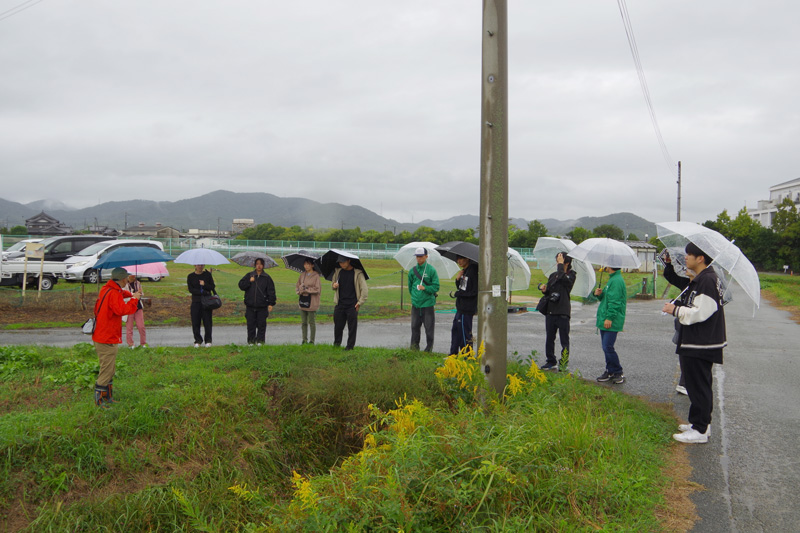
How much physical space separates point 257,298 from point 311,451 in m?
4.79

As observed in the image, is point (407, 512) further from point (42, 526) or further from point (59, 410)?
point (59, 410)

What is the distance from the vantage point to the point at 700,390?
5637 millimetres

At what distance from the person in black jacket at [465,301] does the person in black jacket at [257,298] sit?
344cm

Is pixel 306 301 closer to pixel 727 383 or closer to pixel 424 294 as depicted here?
pixel 424 294

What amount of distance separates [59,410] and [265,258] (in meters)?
5.53

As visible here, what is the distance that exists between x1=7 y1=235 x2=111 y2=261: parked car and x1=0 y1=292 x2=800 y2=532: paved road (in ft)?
37.6

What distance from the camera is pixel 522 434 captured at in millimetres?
4453

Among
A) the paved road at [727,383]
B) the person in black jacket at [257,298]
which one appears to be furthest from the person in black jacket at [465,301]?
the person in black jacket at [257,298]

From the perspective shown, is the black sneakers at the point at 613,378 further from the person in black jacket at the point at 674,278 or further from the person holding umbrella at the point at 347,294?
the person holding umbrella at the point at 347,294

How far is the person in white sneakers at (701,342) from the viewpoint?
18.2 feet

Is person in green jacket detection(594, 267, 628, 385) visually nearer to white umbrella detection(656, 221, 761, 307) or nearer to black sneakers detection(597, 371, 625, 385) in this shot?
black sneakers detection(597, 371, 625, 385)

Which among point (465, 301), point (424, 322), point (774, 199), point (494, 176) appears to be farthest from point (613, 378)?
point (774, 199)

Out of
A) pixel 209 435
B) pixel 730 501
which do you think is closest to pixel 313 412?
pixel 209 435

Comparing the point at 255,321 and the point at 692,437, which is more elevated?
the point at 255,321
